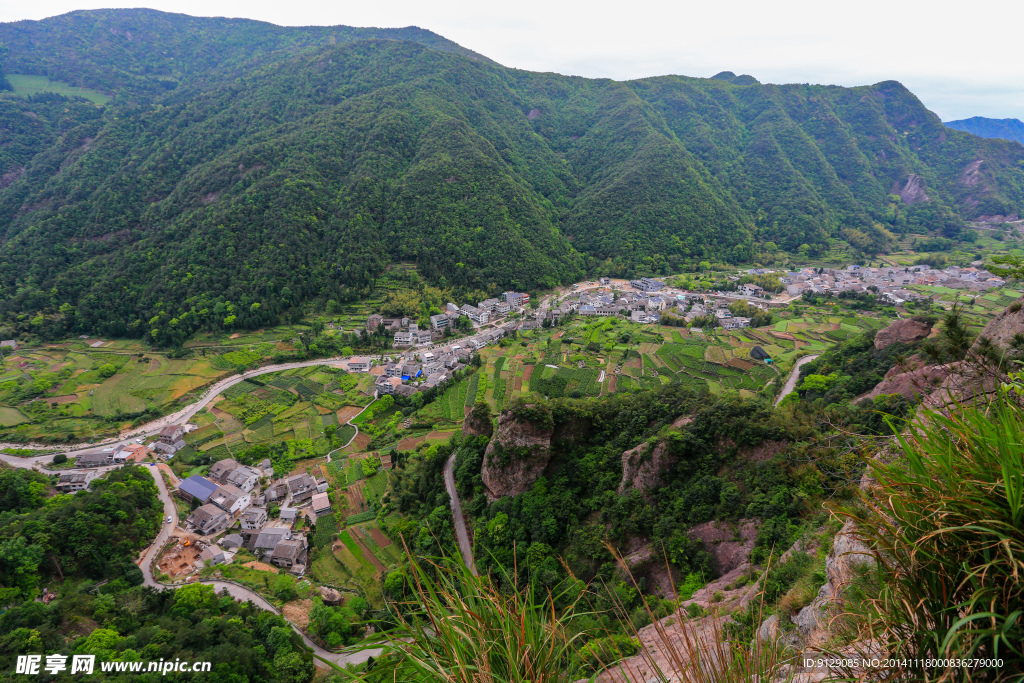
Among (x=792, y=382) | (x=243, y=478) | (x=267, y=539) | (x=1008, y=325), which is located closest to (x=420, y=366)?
(x=243, y=478)

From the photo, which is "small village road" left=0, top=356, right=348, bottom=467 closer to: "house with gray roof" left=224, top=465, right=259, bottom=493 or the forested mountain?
"house with gray roof" left=224, top=465, right=259, bottom=493

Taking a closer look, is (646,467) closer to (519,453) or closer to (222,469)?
(519,453)

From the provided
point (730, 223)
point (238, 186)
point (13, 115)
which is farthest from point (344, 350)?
point (13, 115)

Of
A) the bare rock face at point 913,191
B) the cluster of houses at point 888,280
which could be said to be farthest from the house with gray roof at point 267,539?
the bare rock face at point 913,191

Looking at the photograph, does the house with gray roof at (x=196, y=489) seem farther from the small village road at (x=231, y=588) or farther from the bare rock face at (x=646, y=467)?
the bare rock face at (x=646, y=467)

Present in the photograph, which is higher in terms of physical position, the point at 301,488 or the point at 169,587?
the point at 301,488

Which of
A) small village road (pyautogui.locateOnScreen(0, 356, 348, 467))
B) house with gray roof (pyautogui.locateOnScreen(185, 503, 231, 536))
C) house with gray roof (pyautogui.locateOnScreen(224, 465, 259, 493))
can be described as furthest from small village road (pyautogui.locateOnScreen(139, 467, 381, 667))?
small village road (pyautogui.locateOnScreen(0, 356, 348, 467))
